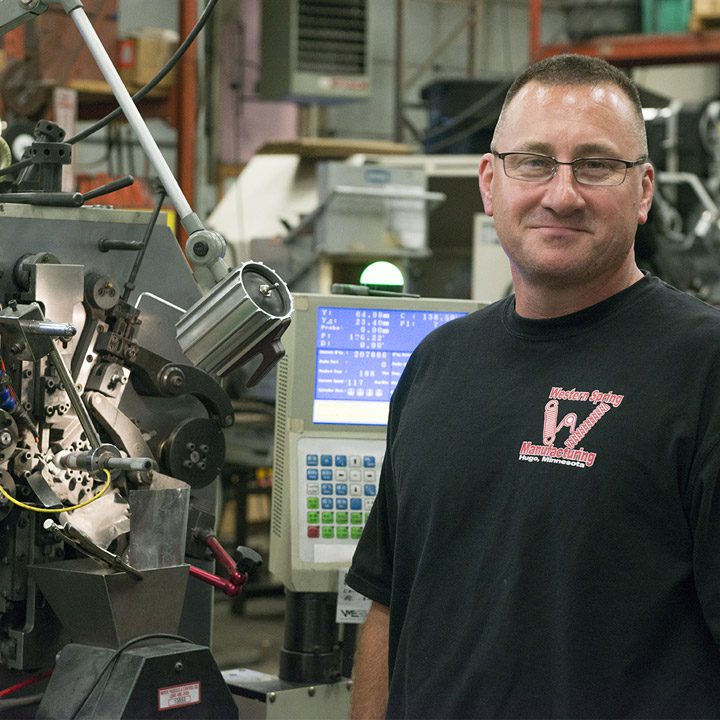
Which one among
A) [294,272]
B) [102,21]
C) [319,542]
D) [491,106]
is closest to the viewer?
[319,542]

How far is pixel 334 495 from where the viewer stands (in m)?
2.00

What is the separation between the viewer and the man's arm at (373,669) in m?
1.58

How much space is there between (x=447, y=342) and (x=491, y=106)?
15.1ft

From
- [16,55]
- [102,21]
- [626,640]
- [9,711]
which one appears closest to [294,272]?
[16,55]

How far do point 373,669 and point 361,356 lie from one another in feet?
1.98

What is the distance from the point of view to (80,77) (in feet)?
17.6

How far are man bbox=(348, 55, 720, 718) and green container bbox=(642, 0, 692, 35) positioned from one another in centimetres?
469

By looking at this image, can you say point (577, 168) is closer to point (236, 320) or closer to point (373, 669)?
point (236, 320)

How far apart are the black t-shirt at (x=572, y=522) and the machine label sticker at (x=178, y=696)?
251 mm

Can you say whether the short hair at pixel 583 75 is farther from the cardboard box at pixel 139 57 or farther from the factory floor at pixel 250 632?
the cardboard box at pixel 139 57

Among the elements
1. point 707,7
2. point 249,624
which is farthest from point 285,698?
point 707,7

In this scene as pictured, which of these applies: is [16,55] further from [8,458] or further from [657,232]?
[8,458]

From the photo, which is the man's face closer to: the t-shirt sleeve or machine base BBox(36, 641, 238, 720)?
the t-shirt sleeve

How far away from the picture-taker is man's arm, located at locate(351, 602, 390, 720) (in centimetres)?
158
